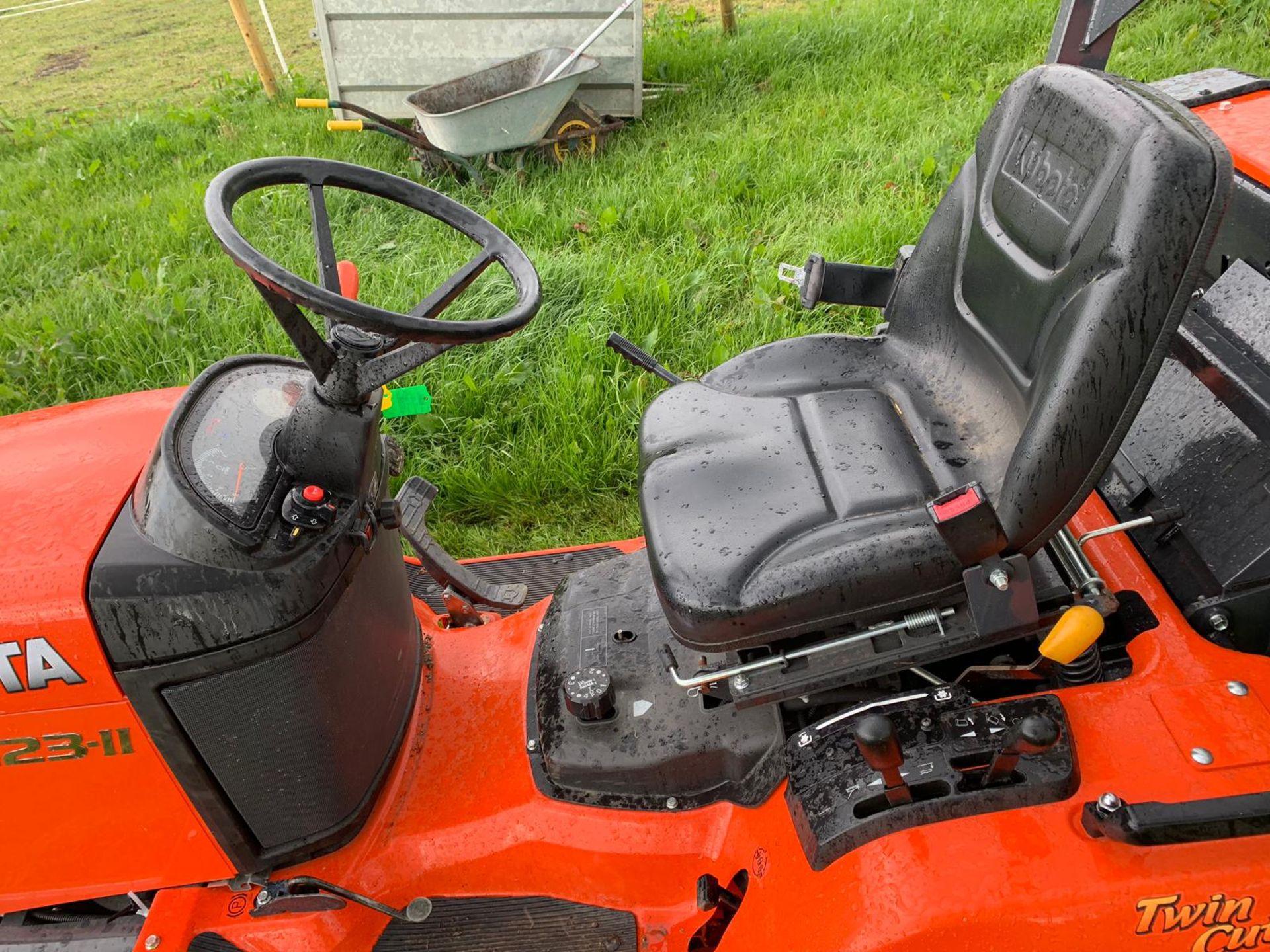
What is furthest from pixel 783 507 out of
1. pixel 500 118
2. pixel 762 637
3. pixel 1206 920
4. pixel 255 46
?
pixel 255 46

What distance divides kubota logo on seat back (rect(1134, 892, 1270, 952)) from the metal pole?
5.77m

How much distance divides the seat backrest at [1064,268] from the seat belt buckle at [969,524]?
0.08 feet

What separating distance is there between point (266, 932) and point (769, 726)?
0.90 metres

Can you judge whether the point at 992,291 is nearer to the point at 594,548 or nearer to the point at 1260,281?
the point at 1260,281

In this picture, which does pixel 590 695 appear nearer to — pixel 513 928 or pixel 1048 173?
pixel 513 928

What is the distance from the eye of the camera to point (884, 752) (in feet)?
4.13

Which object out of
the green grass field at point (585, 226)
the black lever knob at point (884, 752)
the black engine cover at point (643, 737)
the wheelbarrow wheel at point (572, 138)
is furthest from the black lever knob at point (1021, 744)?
the wheelbarrow wheel at point (572, 138)

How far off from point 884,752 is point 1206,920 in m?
0.44

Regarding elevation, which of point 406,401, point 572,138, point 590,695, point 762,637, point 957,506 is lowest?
point 572,138

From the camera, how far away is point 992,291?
1659 mm

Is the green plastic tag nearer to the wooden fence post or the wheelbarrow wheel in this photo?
the wheelbarrow wheel

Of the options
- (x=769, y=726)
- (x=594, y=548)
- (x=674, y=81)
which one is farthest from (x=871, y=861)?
(x=674, y=81)

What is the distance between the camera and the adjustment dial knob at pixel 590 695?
1.67 m

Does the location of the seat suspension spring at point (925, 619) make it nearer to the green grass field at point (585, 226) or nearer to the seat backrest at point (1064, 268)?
the seat backrest at point (1064, 268)
